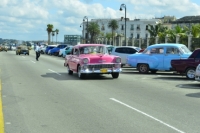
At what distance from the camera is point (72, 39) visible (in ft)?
445

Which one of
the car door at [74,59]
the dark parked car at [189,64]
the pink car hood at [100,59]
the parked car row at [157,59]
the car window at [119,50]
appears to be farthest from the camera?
the car window at [119,50]

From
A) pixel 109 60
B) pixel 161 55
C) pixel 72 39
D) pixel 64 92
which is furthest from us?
pixel 72 39

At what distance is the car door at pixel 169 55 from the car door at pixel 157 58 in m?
0.24

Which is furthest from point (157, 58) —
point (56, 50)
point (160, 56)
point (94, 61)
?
point (56, 50)

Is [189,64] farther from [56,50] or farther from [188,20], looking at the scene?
[188,20]

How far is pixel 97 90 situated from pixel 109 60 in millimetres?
4261

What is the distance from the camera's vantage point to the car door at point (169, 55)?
20766 mm

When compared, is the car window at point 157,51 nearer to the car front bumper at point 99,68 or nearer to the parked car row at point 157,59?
the parked car row at point 157,59

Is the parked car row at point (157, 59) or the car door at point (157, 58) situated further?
the car door at point (157, 58)

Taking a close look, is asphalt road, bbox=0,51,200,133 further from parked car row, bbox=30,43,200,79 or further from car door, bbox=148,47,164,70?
car door, bbox=148,47,164,70

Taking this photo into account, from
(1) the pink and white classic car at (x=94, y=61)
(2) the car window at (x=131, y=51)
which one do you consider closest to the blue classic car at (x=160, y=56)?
(1) the pink and white classic car at (x=94, y=61)

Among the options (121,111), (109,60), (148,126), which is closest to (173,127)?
(148,126)

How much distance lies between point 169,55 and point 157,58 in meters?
0.75

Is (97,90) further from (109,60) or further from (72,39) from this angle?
(72,39)
